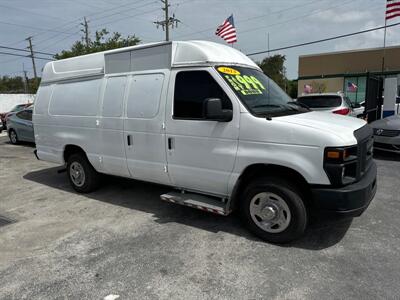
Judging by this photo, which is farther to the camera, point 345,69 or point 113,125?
point 345,69

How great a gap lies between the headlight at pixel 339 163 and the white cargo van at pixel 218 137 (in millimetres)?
11

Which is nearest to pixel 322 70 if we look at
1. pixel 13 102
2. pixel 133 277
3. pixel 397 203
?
pixel 13 102

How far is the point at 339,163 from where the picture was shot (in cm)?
341

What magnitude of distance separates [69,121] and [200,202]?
10.4 feet

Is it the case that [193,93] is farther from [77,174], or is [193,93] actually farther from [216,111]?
[77,174]

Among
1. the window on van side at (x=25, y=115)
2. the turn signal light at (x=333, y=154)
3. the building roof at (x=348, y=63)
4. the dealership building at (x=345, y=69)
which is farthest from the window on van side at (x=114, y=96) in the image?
the building roof at (x=348, y=63)

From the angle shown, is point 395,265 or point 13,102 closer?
point 395,265

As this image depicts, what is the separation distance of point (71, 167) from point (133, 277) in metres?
3.54

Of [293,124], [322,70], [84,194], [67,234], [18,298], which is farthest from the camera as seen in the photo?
[322,70]

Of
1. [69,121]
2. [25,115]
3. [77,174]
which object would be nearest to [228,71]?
[69,121]

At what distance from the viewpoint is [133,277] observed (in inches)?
132

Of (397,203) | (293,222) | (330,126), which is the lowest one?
(397,203)

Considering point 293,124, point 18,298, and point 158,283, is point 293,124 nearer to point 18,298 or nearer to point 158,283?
point 158,283

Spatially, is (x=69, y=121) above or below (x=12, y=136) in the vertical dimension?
above
